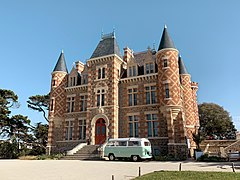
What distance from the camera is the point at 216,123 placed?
40.6 metres

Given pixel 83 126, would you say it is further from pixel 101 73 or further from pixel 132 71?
pixel 132 71

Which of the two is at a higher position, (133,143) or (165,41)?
(165,41)

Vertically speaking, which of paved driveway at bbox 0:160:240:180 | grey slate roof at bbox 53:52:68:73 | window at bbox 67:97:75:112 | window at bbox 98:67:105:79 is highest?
grey slate roof at bbox 53:52:68:73

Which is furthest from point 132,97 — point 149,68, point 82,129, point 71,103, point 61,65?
point 61,65

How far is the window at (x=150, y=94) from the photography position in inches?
893

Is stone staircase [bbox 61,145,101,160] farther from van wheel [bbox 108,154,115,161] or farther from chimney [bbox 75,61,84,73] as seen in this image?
chimney [bbox 75,61,84,73]

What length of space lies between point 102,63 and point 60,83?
744 cm

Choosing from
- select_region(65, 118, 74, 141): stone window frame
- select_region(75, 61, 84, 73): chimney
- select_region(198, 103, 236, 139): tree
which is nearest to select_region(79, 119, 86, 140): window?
select_region(65, 118, 74, 141): stone window frame

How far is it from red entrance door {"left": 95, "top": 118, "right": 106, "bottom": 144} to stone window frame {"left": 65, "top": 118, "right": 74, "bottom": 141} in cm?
443

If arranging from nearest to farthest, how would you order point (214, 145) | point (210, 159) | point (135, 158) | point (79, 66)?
point (210, 159)
point (135, 158)
point (214, 145)
point (79, 66)

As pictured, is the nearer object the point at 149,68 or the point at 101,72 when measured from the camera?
the point at 149,68

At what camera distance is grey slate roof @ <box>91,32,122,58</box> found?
85.3 ft

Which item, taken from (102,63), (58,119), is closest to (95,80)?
(102,63)

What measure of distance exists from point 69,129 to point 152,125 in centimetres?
1132
